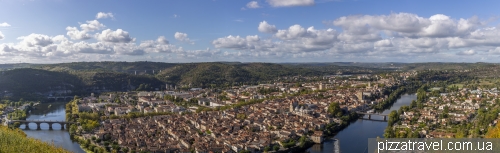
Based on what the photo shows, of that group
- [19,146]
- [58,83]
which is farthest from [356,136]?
[58,83]

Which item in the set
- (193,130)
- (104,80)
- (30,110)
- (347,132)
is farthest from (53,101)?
(347,132)

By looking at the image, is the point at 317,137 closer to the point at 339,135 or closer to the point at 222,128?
the point at 339,135

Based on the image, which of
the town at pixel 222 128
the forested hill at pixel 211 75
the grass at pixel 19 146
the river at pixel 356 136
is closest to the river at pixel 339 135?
the river at pixel 356 136

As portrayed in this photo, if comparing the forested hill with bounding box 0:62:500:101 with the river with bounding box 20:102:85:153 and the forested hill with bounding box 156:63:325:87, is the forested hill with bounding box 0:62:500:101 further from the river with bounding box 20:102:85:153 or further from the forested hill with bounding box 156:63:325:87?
the river with bounding box 20:102:85:153

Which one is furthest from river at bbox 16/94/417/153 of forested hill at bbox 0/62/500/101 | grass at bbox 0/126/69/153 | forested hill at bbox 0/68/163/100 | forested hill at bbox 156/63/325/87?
forested hill at bbox 156/63/325/87

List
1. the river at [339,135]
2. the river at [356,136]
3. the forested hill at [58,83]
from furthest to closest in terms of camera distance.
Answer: the forested hill at [58,83] < the river at [339,135] < the river at [356,136]

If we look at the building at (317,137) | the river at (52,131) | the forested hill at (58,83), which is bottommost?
the river at (52,131)

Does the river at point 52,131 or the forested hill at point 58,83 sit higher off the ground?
the forested hill at point 58,83

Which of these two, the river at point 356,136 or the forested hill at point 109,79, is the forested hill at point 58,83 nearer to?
the forested hill at point 109,79
